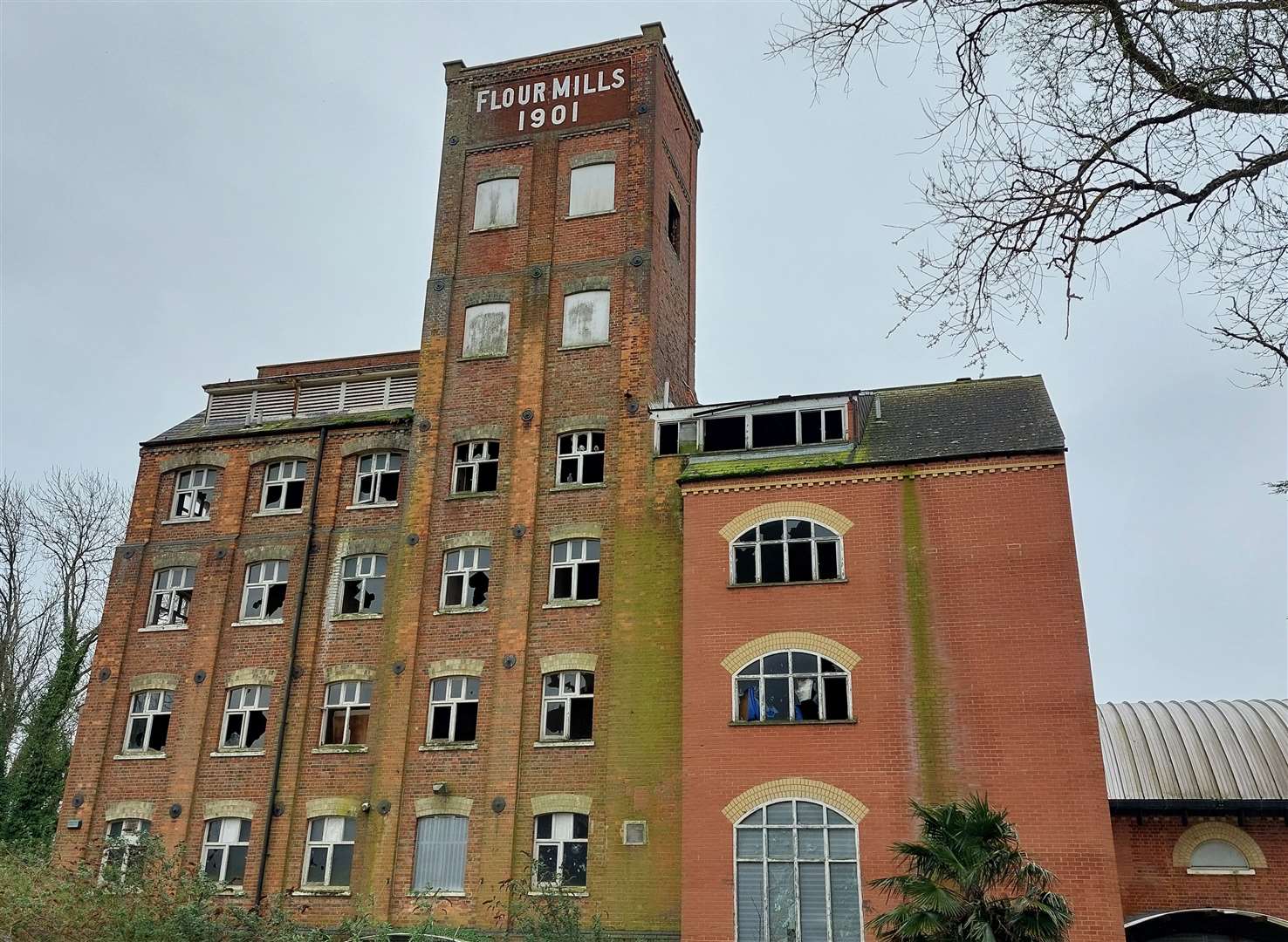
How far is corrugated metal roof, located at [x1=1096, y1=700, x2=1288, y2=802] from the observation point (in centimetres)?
2342

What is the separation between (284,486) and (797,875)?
55.0 ft

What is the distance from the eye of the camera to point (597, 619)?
25.6 m

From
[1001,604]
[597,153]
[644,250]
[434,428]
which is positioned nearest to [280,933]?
[434,428]

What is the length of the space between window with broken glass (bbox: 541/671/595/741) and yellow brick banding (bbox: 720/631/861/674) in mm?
3751

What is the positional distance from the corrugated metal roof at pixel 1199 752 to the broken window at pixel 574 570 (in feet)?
38.6

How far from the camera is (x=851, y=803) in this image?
69.3ft

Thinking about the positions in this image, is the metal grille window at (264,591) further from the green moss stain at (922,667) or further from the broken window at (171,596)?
the green moss stain at (922,667)

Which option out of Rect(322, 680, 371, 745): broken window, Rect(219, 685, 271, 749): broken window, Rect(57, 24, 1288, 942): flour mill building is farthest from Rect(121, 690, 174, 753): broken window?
Rect(322, 680, 371, 745): broken window

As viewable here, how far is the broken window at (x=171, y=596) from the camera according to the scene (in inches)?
1145

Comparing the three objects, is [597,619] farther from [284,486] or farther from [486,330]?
[284,486]

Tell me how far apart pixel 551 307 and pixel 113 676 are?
1453cm

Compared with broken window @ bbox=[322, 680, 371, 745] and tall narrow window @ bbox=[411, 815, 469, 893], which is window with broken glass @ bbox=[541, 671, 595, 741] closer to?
tall narrow window @ bbox=[411, 815, 469, 893]

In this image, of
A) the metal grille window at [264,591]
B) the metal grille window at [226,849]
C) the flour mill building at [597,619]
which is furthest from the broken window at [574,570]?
the metal grille window at [226,849]

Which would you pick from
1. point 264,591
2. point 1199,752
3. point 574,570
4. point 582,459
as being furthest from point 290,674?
point 1199,752
